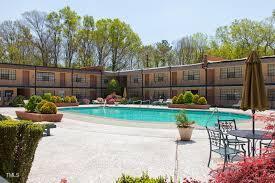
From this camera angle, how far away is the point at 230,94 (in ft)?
108

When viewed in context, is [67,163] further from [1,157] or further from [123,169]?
[1,157]

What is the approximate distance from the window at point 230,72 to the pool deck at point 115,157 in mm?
→ 22389

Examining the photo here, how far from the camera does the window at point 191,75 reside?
35906 mm

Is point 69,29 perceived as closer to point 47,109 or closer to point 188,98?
point 188,98

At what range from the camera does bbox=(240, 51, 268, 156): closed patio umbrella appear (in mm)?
7913

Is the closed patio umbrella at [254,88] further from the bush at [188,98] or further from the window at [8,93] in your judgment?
the window at [8,93]

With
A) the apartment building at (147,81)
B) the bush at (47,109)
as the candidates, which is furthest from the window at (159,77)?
the bush at (47,109)

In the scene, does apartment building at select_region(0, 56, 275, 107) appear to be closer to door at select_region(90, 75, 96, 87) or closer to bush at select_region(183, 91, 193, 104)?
door at select_region(90, 75, 96, 87)

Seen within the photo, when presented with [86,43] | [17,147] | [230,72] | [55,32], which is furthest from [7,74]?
[17,147]

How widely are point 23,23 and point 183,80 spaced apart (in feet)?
90.6

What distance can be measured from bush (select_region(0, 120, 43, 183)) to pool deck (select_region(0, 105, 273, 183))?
106 cm

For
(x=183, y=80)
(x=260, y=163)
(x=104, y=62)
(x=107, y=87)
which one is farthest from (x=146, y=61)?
(x=260, y=163)

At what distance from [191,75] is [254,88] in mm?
28903

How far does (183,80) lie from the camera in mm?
37312
